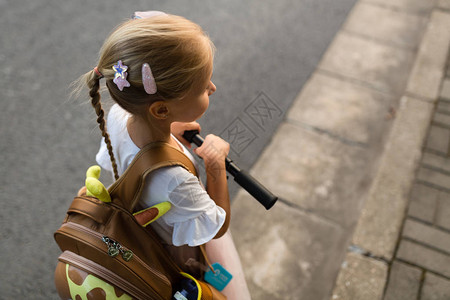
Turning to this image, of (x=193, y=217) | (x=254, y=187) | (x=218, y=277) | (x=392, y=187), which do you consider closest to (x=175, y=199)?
(x=193, y=217)

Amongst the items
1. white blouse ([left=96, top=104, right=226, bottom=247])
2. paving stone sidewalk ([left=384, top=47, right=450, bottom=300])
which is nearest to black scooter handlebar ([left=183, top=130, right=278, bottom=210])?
white blouse ([left=96, top=104, right=226, bottom=247])

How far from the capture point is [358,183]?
9.67ft

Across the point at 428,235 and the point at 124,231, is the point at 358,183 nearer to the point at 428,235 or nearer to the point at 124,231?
the point at 428,235

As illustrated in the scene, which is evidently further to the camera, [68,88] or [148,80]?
[68,88]

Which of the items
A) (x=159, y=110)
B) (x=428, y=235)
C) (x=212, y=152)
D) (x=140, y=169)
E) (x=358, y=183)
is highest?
(x=159, y=110)

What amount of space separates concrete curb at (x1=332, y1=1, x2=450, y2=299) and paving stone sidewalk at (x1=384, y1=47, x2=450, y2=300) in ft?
0.19

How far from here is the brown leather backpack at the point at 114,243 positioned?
1.19m

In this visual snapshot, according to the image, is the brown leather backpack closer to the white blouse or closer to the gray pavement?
the white blouse

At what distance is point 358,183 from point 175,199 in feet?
6.63

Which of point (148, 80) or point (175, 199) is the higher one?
point (148, 80)

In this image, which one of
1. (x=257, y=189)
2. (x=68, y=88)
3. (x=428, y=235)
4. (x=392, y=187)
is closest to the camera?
(x=257, y=189)

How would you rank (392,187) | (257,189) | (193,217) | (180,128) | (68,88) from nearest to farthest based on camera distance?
(193,217) → (257,189) → (180,128) → (392,187) → (68,88)

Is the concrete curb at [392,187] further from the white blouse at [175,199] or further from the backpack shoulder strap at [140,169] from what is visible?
the backpack shoulder strap at [140,169]

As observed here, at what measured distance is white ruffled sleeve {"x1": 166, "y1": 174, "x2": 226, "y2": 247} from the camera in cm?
128
